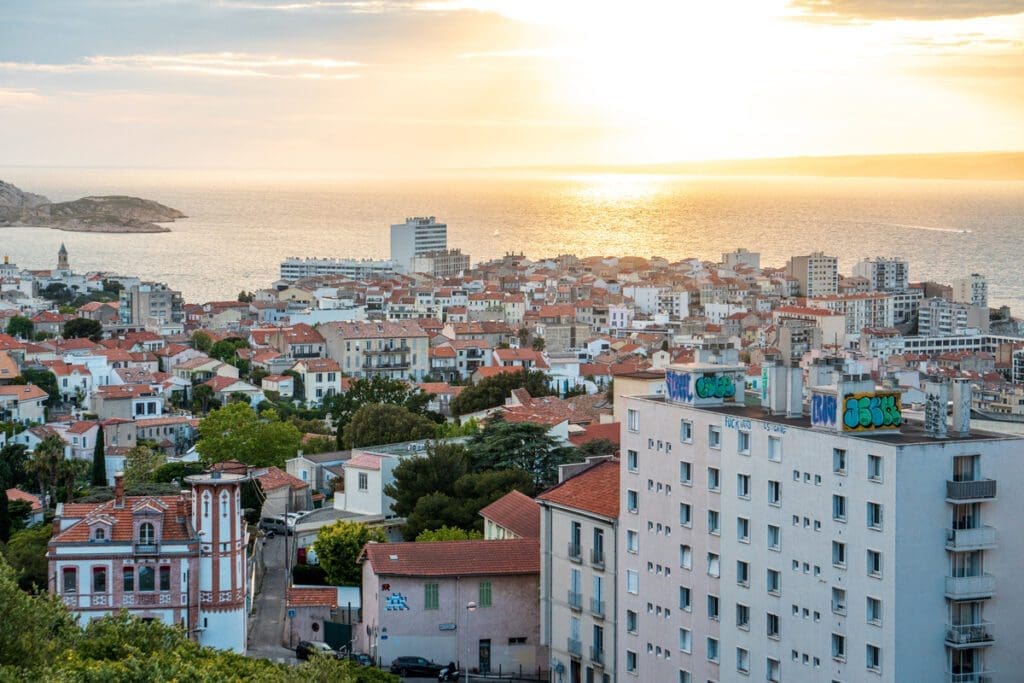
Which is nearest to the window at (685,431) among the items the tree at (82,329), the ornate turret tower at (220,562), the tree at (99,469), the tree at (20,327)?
the ornate turret tower at (220,562)

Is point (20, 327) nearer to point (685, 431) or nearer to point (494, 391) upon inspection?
point (494, 391)

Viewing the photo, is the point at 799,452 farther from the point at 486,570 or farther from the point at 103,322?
the point at 103,322

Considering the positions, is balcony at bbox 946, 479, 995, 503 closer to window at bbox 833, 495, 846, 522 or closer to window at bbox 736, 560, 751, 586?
window at bbox 833, 495, 846, 522

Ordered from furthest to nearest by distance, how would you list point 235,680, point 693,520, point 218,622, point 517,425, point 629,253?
point 629,253 → point 517,425 → point 218,622 → point 693,520 → point 235,680

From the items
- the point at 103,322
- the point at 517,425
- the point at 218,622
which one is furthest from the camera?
the point at 103,322

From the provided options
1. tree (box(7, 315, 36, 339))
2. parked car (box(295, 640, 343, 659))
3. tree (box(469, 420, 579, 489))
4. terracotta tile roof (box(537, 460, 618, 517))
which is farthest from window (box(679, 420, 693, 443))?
tree (box(7, 315, 36, 339))

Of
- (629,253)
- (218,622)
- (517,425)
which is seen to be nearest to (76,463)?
(517,425)

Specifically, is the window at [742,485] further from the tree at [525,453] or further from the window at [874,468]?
the tree at [525,453]
